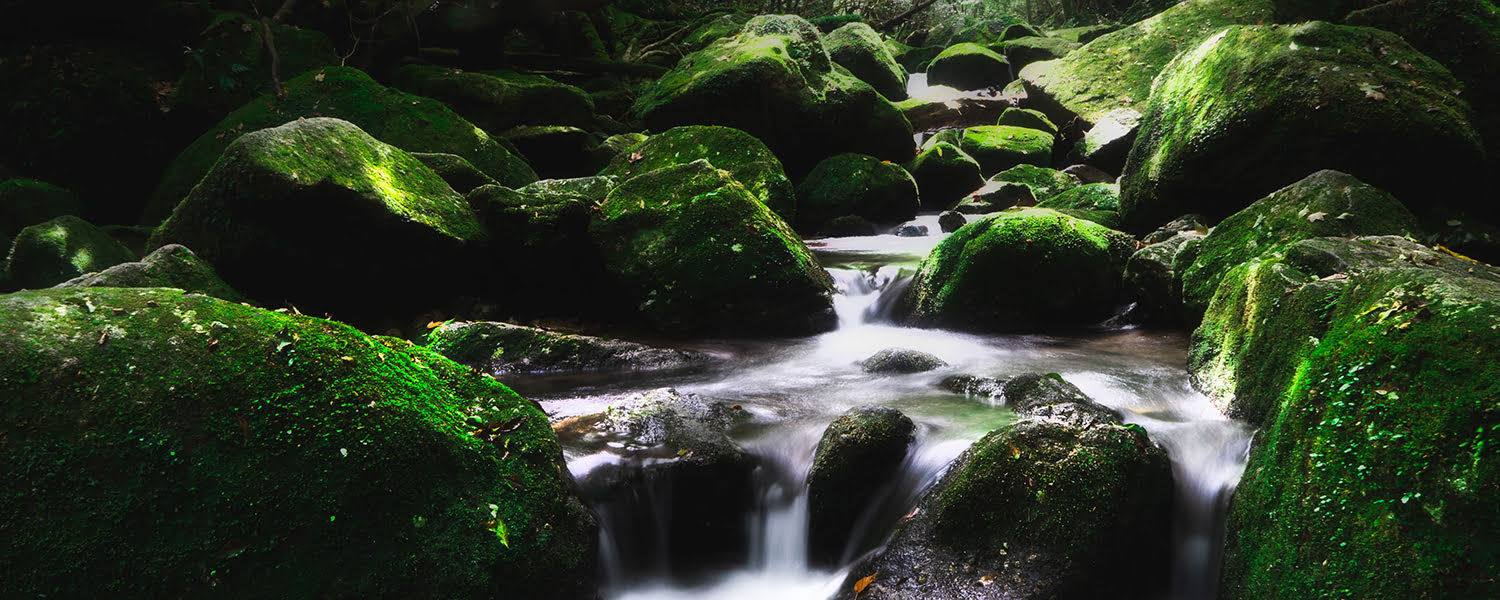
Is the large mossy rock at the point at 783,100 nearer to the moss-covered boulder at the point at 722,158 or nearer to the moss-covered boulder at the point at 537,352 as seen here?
the moss-covered boulder at the point at 722,158

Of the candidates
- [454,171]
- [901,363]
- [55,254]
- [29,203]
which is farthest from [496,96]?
[901,363]

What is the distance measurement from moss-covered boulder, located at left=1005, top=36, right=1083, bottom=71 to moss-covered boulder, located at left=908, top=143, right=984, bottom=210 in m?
11.3

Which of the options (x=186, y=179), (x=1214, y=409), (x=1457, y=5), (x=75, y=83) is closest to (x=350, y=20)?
(x=75, y=83)

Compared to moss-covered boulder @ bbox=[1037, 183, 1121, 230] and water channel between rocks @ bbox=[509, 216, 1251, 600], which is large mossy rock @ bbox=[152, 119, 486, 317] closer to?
water channel between rocks @ bbox=[509, 216, 1251, 600]

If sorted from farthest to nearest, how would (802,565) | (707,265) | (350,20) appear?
(350,20) → (707,265) → (802,565)

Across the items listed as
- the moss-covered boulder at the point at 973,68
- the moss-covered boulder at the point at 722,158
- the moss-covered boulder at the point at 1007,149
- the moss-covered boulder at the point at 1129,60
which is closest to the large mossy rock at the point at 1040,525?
the moss-covered boulder at the point at 722,158

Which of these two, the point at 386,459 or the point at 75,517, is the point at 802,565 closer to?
the point at 386,459

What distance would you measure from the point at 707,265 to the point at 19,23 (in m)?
9.37

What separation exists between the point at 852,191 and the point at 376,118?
7220 millimetres

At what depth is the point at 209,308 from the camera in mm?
2904

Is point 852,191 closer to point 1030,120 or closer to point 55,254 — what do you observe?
point 1030,120

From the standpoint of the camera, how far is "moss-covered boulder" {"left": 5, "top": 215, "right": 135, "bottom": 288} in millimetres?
5922

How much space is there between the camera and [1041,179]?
546 inches

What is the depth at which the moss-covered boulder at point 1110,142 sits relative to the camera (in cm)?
1431
